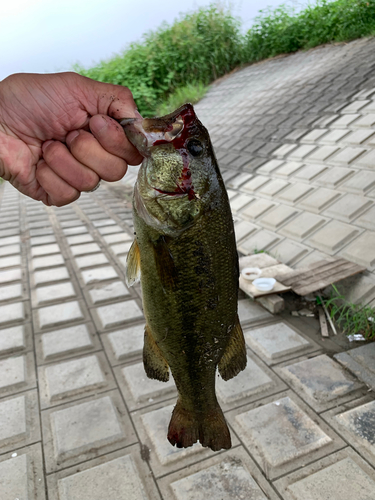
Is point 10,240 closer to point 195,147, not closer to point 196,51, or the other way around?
point 195,147

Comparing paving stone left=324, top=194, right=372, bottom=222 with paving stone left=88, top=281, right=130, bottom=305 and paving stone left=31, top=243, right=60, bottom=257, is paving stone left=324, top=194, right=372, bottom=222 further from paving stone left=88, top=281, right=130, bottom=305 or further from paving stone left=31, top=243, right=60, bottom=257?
paving stone left=31, top=243, right=60, bottom=257

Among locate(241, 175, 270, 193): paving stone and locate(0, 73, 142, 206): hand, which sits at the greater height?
locate(0, 73, 142, 206): hand

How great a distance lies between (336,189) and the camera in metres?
5.41

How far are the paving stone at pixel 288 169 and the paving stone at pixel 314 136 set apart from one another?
61 centimetres

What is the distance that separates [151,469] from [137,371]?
3.16 ft

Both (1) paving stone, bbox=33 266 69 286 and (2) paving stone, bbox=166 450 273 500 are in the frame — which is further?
(1) paving stone, bbox=33 266 69 286

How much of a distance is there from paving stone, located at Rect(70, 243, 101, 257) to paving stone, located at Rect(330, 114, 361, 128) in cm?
451

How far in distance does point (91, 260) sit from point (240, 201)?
2609mm

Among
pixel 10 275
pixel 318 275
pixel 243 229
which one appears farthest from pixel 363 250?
pixel 10 275

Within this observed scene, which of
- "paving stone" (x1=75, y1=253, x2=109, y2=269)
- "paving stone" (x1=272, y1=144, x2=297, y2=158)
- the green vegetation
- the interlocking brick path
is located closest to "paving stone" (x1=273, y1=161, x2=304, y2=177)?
the interlocking brick path

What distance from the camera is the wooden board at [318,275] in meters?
4.02

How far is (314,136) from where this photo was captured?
6.84 metres

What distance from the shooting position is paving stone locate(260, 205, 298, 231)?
5500mm

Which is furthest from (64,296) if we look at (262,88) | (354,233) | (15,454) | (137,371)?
(262,88)
